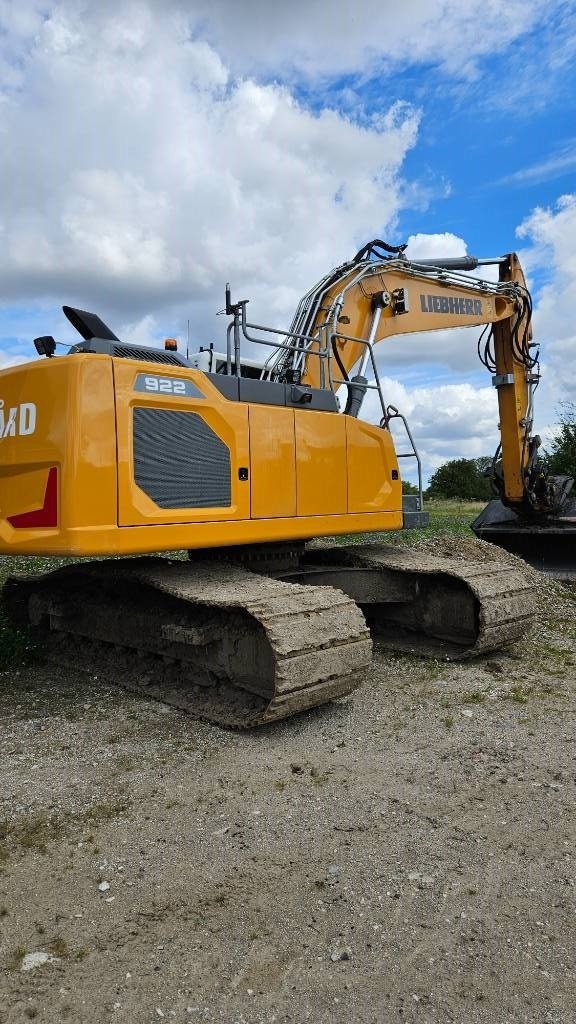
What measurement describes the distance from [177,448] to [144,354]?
2.25 feet

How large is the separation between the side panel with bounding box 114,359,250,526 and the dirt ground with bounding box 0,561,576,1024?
140 centimetres

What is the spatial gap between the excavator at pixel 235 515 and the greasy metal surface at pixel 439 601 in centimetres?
2

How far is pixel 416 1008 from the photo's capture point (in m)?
2.27

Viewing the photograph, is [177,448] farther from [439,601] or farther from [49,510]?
[439,601]

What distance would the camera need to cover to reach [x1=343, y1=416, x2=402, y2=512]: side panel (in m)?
6.04

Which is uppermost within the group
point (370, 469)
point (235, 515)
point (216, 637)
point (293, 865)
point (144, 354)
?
point (144, 354)

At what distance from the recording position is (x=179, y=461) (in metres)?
4.83

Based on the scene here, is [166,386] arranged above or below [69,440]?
above

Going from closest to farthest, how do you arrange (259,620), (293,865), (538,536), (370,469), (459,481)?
1. (293,865)
2. (259,620)
3. (370,469)
4. (538,536)
5. (459,481)

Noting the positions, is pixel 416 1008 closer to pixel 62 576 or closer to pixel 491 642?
pixel 491 642

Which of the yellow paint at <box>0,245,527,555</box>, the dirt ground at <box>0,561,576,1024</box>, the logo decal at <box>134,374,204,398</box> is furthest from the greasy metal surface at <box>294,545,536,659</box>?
the logo decal at <box>134,374,204,398</box>

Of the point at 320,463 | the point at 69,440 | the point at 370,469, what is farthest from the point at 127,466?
the point at 370,469

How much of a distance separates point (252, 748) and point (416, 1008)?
Answer: 216 cm

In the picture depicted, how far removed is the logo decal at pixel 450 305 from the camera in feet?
25.4
